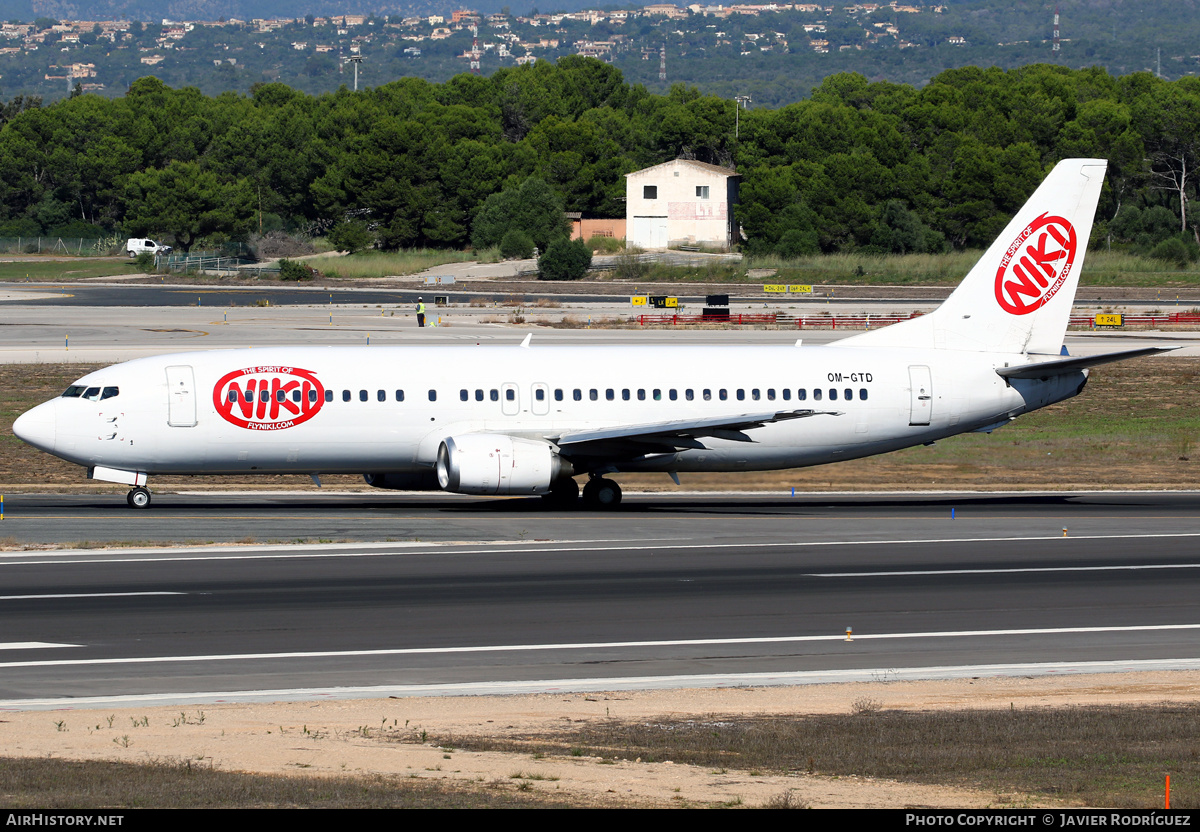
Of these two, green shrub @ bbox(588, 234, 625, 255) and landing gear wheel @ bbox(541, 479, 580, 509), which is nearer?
landing gear wheel @ bbox(541, 479, 580, 509)

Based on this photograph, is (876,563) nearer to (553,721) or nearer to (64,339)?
(553,721)

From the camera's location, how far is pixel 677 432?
3450 centimetres

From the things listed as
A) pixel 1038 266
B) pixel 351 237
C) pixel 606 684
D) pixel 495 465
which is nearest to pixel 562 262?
pixel 351 237

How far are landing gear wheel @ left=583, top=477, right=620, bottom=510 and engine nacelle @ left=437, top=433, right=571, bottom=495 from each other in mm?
2127

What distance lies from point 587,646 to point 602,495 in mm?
14821

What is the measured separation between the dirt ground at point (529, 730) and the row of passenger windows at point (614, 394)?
17.1 m

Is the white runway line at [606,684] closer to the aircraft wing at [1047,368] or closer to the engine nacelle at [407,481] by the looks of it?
the aircraft wing at [1047,368]

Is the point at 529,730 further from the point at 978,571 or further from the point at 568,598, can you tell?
the point at 978,571

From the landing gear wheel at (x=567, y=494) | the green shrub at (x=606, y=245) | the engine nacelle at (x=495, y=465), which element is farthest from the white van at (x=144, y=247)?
the engine nacelle at (x=495, y=465)

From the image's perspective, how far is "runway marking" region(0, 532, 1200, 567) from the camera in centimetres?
2831

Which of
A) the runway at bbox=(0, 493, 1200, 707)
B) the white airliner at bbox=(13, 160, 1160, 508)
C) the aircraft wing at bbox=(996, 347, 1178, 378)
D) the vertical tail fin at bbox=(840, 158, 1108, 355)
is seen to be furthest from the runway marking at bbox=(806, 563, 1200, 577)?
the vertical tail fin at bbox=(840, 158, 1108, 355)

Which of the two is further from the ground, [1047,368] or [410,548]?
[1047,368]

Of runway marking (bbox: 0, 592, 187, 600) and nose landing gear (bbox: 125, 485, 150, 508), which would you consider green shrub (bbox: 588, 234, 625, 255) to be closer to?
nose landing gear (bbox: 125, 485, 150, 508)
